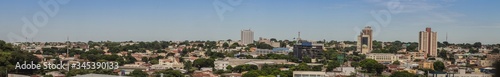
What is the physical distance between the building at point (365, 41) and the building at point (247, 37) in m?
11.0

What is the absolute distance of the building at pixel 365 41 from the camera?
24703 millimetres

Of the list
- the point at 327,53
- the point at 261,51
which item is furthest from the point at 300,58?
the point at 261,51

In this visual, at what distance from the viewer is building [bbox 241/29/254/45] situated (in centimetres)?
3594

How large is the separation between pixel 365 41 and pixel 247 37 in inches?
470

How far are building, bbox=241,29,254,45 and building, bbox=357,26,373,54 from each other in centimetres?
1097

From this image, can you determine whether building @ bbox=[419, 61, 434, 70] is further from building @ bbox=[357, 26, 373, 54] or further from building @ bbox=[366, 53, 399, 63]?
building @ bbox=[357, 26, 373, 54]

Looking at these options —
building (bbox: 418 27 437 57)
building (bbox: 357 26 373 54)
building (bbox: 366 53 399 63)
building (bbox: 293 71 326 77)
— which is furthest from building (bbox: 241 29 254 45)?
building (bbox: 293 71 326 77)

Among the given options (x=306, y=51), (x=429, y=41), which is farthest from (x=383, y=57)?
(x=429, y=41)

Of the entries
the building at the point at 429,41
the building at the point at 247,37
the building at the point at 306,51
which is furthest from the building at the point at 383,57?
the building at the point at 247,37

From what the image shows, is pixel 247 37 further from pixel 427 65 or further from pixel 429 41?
pixel 427 65

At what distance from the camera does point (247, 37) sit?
120 feet

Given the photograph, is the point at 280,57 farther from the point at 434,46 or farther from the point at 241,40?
the point at 241,40

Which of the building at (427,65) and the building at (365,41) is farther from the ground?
the building at (365,41)

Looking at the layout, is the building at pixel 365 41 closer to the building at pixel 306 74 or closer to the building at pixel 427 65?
the building at pixel 427 65
